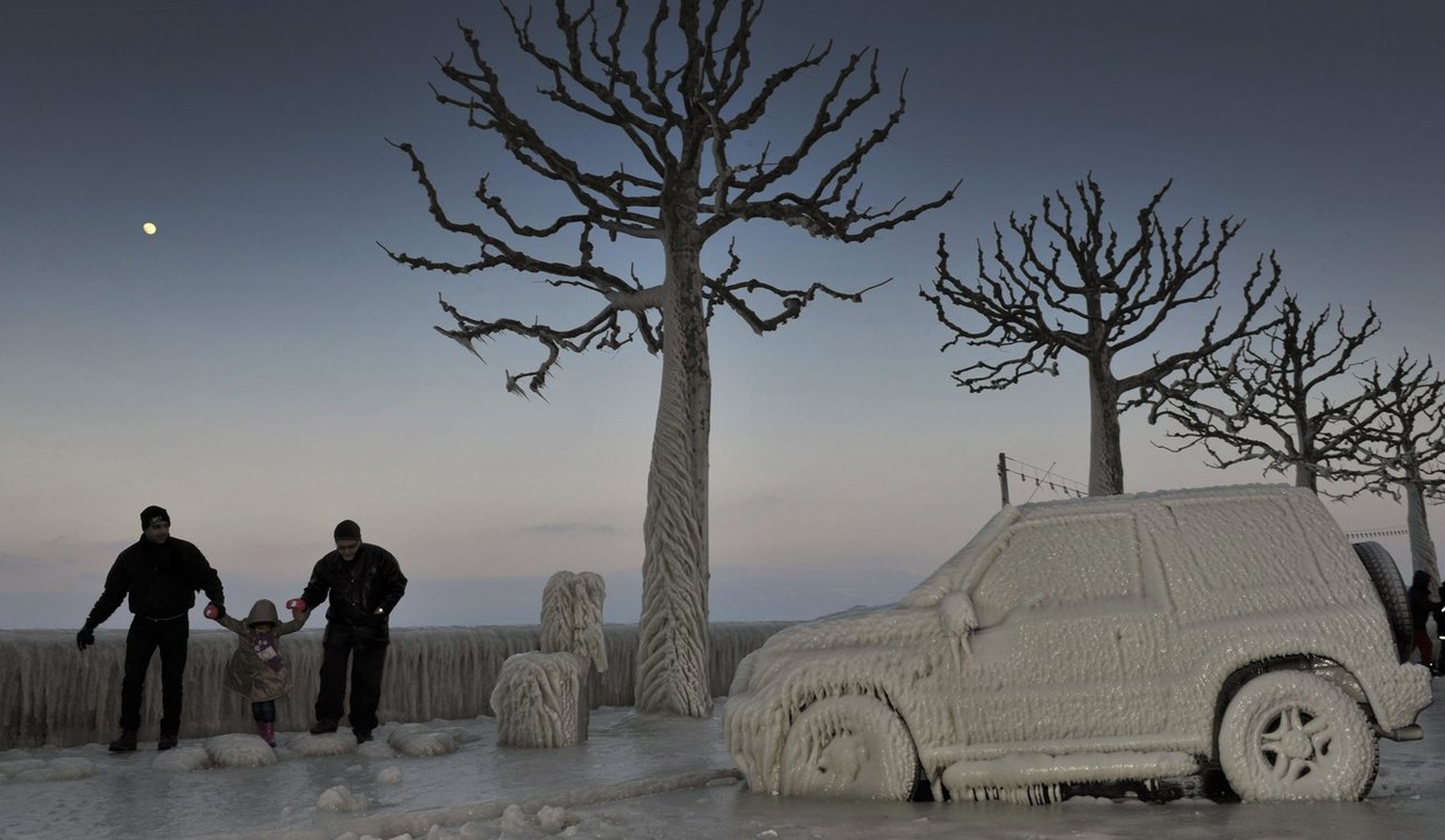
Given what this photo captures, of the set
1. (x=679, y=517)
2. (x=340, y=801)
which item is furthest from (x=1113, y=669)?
(x=679, y=517)

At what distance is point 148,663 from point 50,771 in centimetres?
187

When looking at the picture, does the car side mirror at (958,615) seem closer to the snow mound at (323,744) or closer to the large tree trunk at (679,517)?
the snow mound at (323,744)

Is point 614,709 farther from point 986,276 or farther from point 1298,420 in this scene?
point 1298,420

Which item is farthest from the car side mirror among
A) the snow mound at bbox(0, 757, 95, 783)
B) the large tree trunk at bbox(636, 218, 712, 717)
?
the large tree trunk at bbox(636, 218, 712, 717)

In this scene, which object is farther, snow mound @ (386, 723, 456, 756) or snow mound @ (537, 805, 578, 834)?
snow mound @ (386, 723, 456, 756)

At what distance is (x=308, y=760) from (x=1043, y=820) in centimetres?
523

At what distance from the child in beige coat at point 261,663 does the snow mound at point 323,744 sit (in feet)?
1.84

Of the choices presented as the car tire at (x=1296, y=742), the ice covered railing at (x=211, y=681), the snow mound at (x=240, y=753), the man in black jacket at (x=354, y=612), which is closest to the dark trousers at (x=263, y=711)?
the man in black jacket at (x=354, y=612)

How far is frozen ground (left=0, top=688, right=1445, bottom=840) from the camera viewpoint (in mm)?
5480

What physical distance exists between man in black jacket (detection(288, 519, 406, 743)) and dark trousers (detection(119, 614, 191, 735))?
923 millimetres

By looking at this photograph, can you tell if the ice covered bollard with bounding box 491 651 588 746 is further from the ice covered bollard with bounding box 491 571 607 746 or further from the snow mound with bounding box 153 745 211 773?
the snow mound with bounding box 153 745 211 773

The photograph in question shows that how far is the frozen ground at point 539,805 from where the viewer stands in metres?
5.48

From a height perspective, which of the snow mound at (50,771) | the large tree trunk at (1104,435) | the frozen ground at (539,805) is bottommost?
the frozen ground at (539,805)

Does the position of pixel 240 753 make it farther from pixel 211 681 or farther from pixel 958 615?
pixel 958 615
